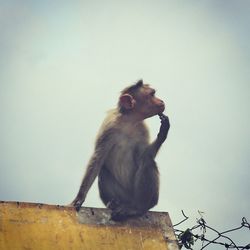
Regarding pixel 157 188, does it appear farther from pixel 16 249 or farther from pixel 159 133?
pixel 16 249

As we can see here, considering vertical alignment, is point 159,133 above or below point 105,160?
above

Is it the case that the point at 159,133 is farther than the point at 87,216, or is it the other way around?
the point at 159,133

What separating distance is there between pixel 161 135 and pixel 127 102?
1.03 m

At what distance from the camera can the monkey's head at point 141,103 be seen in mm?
9078

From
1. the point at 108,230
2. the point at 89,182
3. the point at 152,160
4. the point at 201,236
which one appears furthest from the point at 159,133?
the point at 108,230

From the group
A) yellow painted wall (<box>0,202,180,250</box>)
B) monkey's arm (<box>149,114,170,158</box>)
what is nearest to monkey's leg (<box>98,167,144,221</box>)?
monkey's arm (<box>149,114,170,158</box>)

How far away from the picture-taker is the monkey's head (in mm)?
9078

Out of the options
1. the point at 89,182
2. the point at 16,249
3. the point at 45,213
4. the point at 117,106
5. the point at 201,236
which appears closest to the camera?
the point at 16,249

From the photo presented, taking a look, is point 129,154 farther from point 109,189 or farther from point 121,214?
point 121,214

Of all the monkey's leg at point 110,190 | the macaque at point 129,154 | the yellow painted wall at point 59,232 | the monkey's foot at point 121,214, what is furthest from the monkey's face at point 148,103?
the yellow painted wall at point 59,232

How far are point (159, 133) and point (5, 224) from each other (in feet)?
12.9

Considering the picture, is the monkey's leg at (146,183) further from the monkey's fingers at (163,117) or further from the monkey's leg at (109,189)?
the monkey's fingers at (163,117)

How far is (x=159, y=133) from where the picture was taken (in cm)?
863

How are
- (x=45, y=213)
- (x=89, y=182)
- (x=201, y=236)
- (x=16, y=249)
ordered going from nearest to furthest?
(x=16, y=249), (x=45, y=213), (x=201, y=236), (x=89, y=182)
